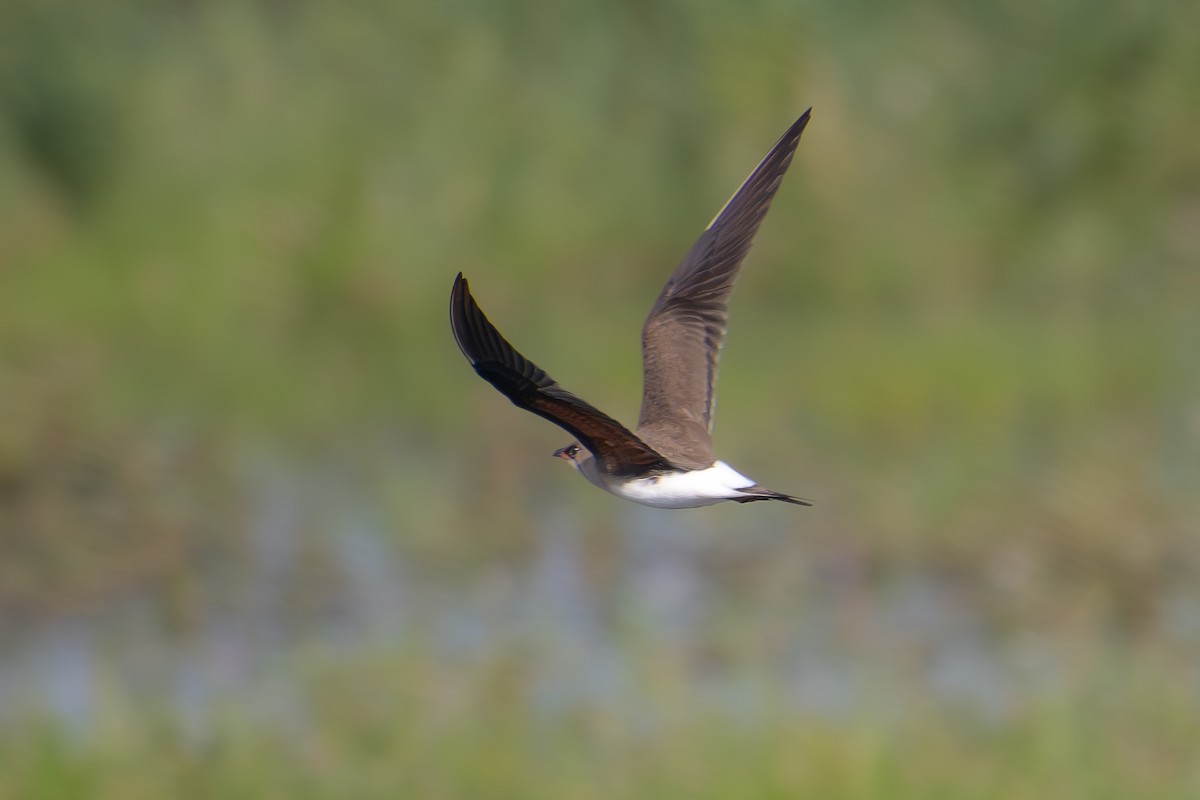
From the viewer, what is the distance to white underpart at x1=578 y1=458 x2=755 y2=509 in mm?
5402

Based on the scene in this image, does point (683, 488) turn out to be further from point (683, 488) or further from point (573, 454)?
point (573, 454)

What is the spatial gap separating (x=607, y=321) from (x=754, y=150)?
148 centimetres

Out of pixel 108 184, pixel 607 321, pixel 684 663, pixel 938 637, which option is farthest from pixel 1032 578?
pixel 108 184

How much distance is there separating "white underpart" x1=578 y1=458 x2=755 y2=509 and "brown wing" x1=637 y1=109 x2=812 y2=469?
1.99 ft

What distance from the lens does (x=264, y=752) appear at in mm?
8016

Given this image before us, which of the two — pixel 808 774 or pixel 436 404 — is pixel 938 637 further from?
pixel 436 404

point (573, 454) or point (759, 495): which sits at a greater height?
point (573, 454)

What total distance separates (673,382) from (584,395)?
198 inches

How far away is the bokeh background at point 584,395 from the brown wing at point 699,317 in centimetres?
202

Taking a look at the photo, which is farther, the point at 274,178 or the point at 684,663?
the point at 274,178

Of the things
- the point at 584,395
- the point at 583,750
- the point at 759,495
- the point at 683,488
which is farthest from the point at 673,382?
the point at 584,395

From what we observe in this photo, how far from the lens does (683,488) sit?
17.9 feet

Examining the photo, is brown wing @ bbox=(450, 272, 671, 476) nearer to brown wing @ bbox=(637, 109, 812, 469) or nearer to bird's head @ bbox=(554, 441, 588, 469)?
bird's head @ bbox=(554, 441, 588, 469)

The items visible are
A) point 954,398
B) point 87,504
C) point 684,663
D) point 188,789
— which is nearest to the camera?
point 188,789
